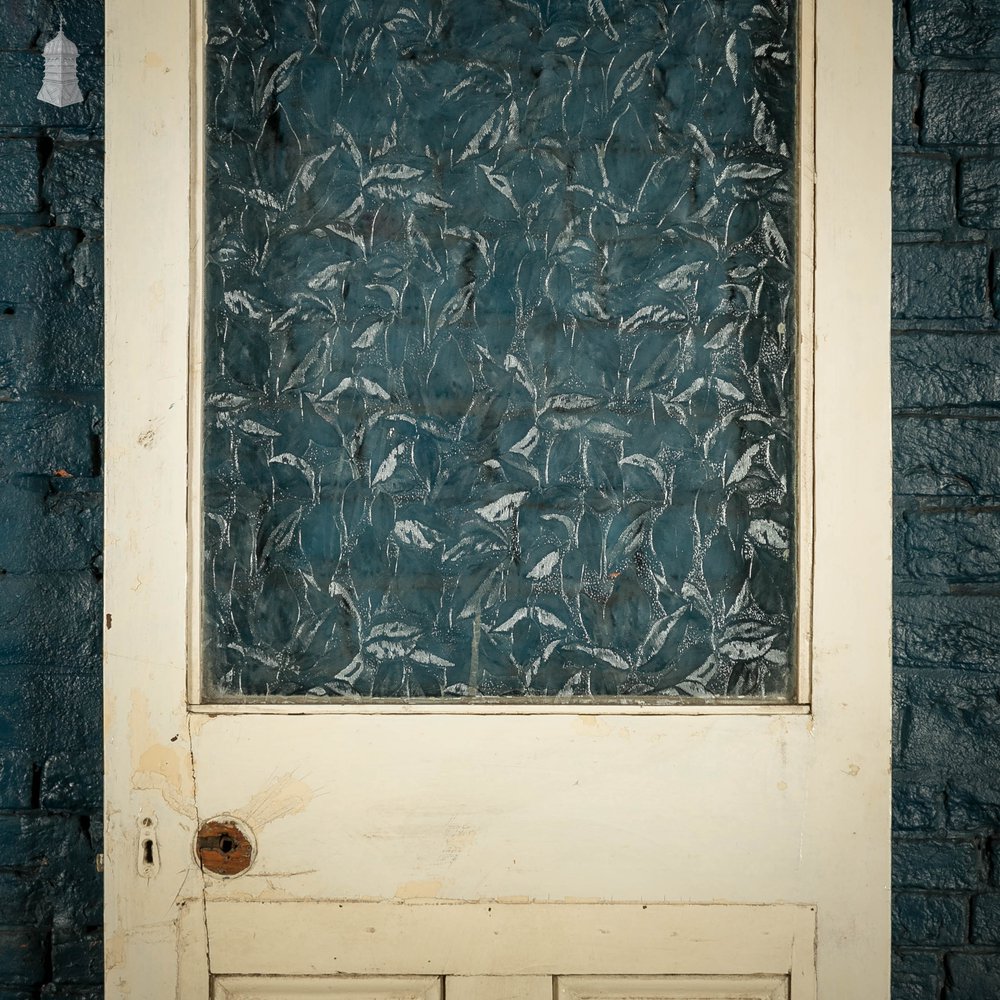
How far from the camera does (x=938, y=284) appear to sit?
127 cm

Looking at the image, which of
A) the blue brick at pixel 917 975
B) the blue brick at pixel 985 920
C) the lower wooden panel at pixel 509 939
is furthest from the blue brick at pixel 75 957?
the blue brick at pixel 985 920

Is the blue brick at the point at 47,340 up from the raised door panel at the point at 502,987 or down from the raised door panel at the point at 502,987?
up

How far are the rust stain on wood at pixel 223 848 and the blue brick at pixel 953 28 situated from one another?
143 cm

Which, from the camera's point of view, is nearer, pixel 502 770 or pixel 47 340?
pixel 502 770

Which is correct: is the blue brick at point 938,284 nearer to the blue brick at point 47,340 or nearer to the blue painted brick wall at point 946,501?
the blue painted brick wall at point 946,501

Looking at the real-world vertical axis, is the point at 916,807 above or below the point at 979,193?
below

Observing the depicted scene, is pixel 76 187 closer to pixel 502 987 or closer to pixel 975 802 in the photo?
pixel 502 987

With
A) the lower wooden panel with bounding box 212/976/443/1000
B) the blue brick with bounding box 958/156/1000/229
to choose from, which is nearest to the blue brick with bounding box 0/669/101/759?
the lower wooden panel with bounding box 212/976/443/1000

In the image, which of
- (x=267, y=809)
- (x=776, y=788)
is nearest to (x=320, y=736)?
(x=267, y=809)

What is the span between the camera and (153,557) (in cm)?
119

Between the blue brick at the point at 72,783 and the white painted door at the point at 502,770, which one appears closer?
the white painted door at the point at 502,770

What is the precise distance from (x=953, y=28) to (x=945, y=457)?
60 centimetres

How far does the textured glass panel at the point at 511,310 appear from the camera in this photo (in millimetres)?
1220

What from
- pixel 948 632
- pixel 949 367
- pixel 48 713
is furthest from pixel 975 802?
pixel 48 713
